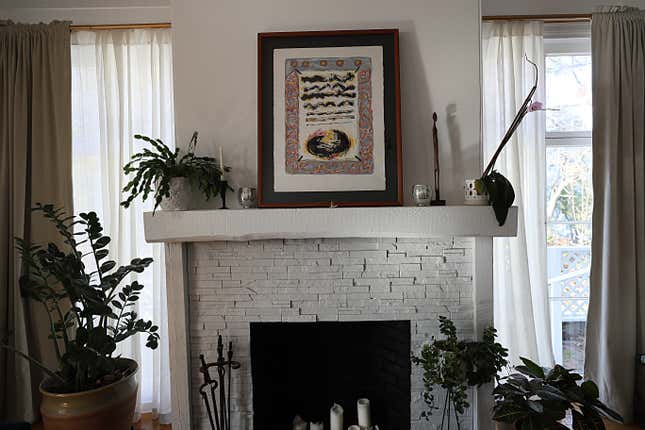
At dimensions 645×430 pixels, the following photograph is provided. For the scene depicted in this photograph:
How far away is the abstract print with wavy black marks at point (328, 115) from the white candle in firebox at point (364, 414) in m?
1.23

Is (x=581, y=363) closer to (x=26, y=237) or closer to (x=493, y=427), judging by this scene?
(x=493, y=427)

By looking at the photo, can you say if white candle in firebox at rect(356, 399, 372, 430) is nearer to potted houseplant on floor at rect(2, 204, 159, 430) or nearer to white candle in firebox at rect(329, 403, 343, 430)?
white candle in firebox at rect(329, 403, 343, 430)

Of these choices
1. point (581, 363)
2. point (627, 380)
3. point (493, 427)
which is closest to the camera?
point (493, 427)

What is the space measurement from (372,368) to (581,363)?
163 cm

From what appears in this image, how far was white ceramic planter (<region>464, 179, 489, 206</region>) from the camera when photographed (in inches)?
79.7

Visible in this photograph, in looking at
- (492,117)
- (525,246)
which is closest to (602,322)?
(525,246)

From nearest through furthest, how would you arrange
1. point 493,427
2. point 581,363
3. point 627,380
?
point 493,427, point 627,380, point 581,363

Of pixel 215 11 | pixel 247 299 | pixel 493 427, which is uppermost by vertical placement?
pixel 215 11

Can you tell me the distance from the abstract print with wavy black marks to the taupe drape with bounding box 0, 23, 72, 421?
151 cm

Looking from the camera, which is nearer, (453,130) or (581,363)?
(453,130)

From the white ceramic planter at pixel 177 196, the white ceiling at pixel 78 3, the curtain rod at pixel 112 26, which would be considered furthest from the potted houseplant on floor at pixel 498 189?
the white ceiling at pixel 78 3

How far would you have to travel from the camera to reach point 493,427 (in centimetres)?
213

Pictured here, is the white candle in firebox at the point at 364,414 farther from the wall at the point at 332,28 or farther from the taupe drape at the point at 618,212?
the taupe drape at the point at 618,212

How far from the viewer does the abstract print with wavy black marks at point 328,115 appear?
217cm
